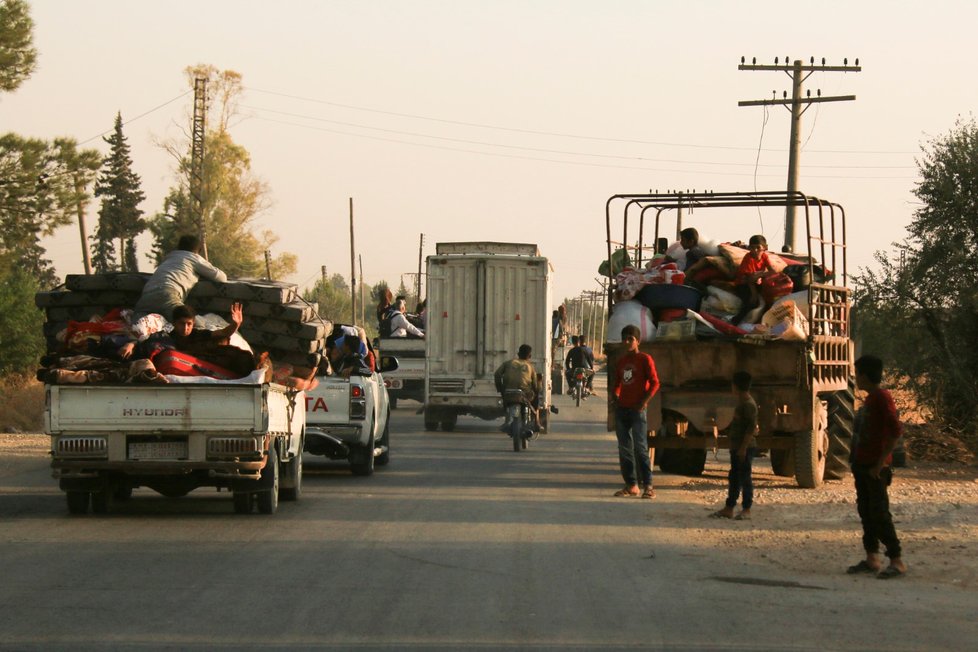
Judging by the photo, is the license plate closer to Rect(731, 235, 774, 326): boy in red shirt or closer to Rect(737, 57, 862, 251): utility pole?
Rect(731, 235, 774, 326): boy in red shirt

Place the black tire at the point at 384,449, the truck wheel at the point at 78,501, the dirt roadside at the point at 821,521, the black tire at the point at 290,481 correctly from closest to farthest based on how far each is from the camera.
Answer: the dirt roadside at the point at 821,521 < the truck wheel at the point at 78,501 < the black tire at the point at 290,481 < the black tire at the point at 384,449

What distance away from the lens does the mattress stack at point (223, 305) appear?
1441 cm

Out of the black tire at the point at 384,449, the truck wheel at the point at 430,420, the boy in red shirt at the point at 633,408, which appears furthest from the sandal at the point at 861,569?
the truck wheel at the point at 430,420

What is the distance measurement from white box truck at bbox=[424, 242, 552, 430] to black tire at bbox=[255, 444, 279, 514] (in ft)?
47.2

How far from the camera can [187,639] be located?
735 centimetres

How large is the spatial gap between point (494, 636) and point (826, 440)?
37.1 ft

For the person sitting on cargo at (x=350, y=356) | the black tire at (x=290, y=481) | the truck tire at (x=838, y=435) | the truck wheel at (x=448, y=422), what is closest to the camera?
the black tire at (x=290, y=481)

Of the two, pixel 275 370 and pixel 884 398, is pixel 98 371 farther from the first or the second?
pixel 884 398

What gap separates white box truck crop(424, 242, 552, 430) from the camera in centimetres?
2770

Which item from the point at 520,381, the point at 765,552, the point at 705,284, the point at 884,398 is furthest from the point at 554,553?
the point at 520,381

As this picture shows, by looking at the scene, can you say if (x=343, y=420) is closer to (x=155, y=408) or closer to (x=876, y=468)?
(x=155, y=408)

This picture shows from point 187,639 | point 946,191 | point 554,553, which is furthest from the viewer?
point 946,191

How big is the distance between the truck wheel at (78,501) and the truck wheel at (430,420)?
596 inches

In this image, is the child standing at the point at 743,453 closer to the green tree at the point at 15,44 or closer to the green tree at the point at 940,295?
the green tree at the point at 940,295
